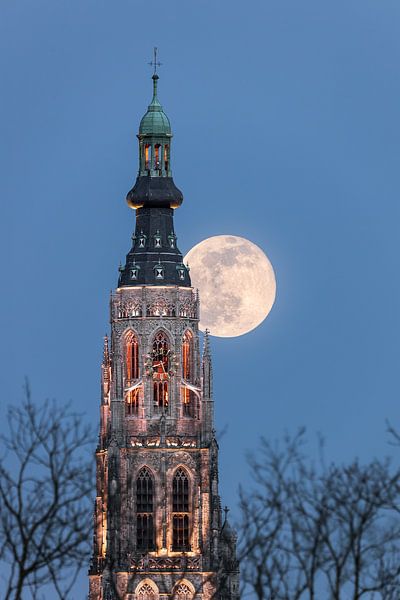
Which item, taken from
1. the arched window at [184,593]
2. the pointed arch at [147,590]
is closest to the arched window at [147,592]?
the pointed arch at [147,590]

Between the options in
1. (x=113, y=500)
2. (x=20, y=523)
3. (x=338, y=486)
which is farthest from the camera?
(x=113, y=500)

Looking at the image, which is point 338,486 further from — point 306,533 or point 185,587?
point 185,587

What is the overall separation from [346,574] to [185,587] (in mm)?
106061

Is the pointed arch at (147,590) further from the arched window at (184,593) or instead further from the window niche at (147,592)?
the arched window at (184,593)

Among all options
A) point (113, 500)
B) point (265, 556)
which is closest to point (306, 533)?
point (265, 556)

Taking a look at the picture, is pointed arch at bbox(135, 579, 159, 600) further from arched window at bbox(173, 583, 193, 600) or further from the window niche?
arched window at bbox(173, 583, 193, 600)

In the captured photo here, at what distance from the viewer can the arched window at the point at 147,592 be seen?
7835 inches

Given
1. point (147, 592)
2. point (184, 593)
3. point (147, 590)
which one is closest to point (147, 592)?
point (147, 592)

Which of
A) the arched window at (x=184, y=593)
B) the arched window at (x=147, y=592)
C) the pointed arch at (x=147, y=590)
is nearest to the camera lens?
the arched window at (x=184, y=593)

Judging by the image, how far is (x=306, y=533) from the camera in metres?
92.6

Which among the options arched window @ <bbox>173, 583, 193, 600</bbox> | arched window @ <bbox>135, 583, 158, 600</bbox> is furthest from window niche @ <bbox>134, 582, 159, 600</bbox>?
arched window @ <bbox>173, 583, 193, 600</bbox>

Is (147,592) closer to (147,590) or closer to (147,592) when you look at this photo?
(147,592)

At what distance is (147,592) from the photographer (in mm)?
199375

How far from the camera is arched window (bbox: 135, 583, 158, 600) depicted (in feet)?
653
